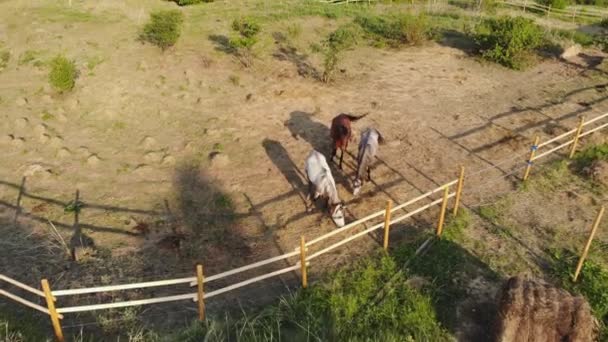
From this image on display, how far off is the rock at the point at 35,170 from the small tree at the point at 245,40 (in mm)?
6091

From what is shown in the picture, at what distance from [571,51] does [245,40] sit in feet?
32.5

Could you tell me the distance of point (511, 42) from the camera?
13.1 m

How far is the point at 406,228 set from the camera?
283 inches

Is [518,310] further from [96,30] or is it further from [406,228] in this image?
[96,30]

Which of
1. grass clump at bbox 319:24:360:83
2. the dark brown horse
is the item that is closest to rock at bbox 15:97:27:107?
grass clump at bbox 319:24:360:83

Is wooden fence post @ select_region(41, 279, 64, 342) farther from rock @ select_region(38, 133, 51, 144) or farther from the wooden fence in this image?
rock @ select_region(38, 133, 51, 144)

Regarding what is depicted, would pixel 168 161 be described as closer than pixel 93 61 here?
Yes

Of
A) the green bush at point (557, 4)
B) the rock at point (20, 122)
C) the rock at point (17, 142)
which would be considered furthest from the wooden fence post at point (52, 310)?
the green bush at point (557, 4)

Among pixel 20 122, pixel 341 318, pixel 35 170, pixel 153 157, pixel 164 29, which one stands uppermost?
pixel 164 29

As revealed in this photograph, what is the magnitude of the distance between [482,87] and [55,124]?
34.7 feet

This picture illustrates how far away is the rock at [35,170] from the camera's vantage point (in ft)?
28.0

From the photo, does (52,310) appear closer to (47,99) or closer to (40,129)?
(40,129)

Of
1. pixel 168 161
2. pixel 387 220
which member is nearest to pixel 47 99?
pixel 168 161

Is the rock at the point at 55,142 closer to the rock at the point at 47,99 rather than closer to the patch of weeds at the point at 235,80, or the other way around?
the rock at the point at 47,99
